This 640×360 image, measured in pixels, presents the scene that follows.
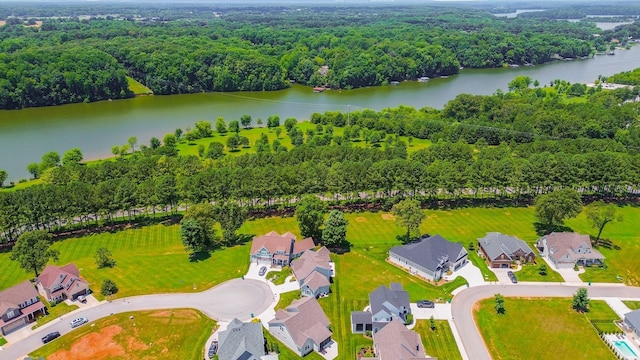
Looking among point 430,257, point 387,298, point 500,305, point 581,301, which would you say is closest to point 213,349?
point 387,298

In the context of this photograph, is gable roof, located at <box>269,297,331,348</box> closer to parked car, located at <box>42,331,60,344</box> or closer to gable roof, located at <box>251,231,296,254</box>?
gable roof, located at <box>251,231,296,254</box>

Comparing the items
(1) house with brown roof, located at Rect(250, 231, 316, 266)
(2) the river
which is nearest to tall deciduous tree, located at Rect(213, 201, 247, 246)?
(1) house with brown roof, located at Rect(250, 231, 316, 266)

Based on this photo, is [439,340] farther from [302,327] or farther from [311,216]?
[311,216]

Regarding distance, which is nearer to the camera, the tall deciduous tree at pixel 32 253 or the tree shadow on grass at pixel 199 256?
the tall deciduous tree at pixel 32 253

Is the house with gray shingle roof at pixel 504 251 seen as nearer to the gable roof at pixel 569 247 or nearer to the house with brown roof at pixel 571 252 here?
the house with brown roof at pixel 571 252

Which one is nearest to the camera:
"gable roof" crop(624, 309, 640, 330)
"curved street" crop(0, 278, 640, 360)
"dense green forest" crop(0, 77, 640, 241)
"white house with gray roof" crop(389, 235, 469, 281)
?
"curved street" crop(0, 278, 640, 360)

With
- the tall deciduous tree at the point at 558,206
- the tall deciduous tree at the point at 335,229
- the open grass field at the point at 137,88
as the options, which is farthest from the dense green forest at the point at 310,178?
the open grass field at the point at 137,88
